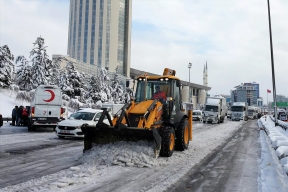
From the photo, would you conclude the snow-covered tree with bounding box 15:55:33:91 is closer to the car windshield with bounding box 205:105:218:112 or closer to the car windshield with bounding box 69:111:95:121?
the car windshield with bounding box 205:105:218:112

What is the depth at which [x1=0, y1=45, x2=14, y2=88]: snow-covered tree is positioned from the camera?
38.4 meters

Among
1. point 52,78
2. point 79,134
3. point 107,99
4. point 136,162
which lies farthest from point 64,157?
point 107,99

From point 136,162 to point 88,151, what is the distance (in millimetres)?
1623

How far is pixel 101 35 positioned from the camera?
4247 inches

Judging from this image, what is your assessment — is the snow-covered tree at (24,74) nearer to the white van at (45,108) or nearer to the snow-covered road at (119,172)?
the white van at (45,108)

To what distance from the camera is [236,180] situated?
680 centimetres

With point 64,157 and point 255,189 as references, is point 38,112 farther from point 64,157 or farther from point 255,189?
point 255,189

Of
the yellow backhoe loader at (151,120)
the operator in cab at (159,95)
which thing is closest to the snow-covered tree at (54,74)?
the yellow backhoe loader at (151,120)

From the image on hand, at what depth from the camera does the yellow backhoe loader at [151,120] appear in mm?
8258

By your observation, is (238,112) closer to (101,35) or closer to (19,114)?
(19,114)

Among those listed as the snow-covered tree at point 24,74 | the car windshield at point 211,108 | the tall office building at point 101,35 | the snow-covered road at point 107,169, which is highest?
the tall office building at point 101,35

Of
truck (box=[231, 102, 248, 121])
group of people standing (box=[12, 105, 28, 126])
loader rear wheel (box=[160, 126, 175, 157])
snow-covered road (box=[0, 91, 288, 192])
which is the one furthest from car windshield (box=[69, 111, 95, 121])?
truck (box=[231, 102, 248, 121])

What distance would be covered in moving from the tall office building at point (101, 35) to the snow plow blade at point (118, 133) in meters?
98.0

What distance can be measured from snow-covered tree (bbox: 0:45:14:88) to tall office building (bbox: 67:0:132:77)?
66.4 m
